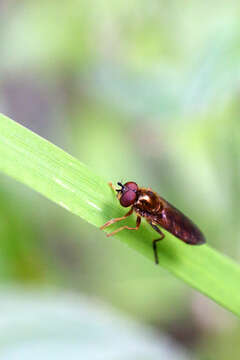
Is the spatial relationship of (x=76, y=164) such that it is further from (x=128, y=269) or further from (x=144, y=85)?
(x=128, y=269)

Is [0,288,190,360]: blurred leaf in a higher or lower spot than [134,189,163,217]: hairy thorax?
lower

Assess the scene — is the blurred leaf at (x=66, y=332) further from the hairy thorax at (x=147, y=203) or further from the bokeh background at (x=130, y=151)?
the hairy thorax at (x=147, y=203)

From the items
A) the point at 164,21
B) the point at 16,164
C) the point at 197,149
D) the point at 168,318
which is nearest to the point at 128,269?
Result: the point at 168,318

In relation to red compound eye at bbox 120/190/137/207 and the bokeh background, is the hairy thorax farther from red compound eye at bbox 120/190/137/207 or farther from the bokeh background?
the bokeh background

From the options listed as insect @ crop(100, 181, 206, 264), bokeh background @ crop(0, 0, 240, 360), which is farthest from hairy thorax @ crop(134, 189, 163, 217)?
bokeh background @ crop(0, 0, 240, 360)

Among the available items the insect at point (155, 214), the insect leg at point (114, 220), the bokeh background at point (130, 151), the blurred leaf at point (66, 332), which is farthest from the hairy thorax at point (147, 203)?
the bokeh background at point (130, 151)

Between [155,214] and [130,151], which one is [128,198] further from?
[130,151]
